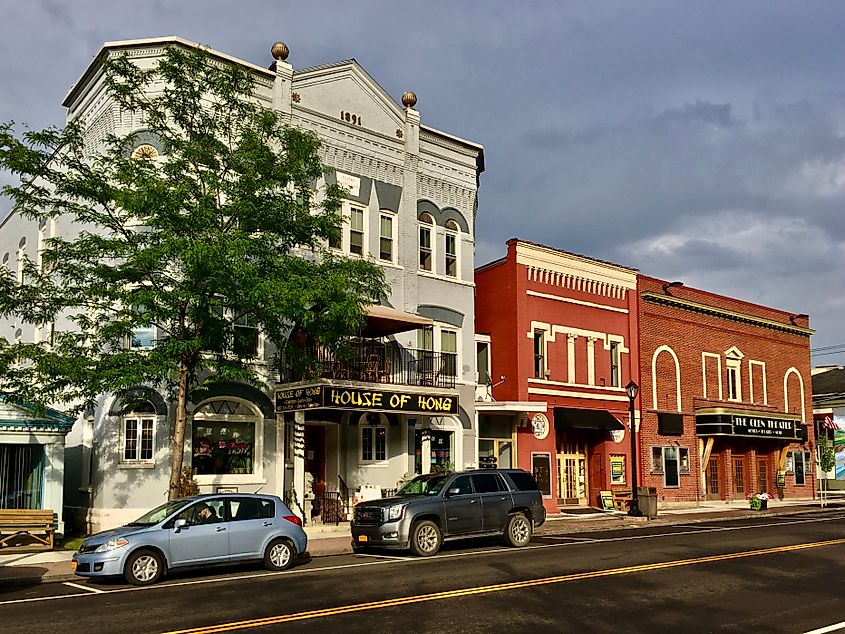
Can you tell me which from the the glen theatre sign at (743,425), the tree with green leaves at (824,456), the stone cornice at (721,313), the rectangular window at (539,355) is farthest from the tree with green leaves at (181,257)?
the tree with green leaves at (824,456)

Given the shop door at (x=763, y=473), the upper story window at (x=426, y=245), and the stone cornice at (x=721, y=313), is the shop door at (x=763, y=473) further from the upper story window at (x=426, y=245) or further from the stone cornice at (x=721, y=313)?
the upper story window at (x=426, y=245)

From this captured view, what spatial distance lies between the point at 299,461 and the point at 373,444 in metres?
2.85

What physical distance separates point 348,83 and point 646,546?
16441 millimetres

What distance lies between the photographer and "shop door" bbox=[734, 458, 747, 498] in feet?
133

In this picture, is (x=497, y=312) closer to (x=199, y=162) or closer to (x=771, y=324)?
(x=199, y=162)

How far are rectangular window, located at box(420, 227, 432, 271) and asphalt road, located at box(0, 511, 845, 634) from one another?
12289 mm

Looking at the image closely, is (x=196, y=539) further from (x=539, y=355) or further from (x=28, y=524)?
(x=539, y=355)

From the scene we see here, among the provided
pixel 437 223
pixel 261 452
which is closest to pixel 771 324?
pixel 437 223

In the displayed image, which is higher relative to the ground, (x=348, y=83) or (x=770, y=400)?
(x=348, y=83)

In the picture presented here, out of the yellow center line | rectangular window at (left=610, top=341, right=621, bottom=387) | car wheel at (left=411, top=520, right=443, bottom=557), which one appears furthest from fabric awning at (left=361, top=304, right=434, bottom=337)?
rectangular window at (left=610, top=341, right=621, bottom=387)

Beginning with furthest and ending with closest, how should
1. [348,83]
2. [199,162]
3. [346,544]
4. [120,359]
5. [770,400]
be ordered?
1. [770,400]
2. [348,83]
3. [346,544]
4. [199,162]
5. [120,359]

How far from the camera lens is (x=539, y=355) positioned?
107 feet

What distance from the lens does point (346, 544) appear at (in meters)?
20.6

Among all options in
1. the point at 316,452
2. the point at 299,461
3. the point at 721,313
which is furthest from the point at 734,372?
the point at 299,461
